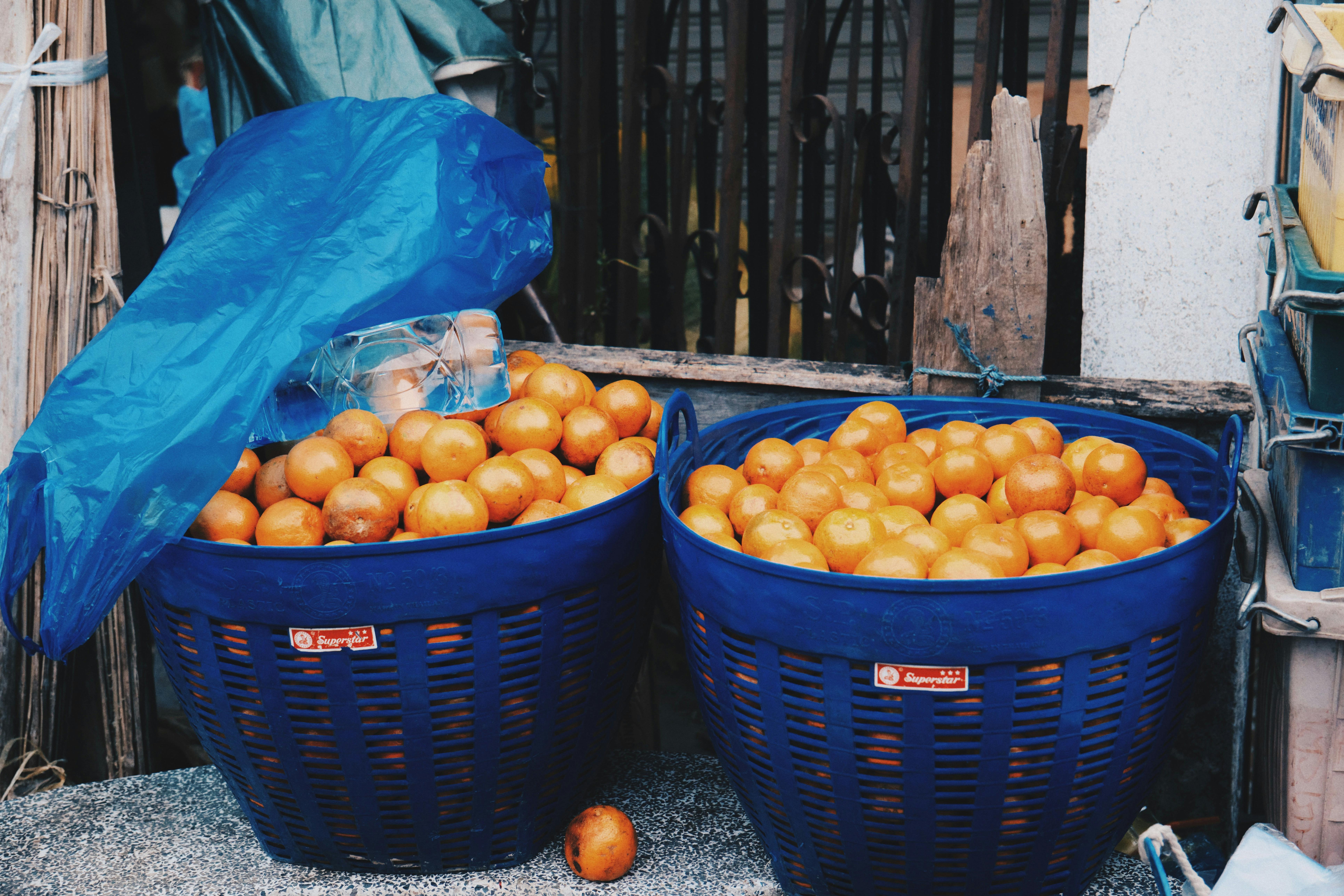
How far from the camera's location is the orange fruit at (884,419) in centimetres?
219

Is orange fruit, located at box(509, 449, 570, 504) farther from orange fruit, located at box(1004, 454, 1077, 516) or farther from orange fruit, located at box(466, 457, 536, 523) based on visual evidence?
orange fruit, located at box(1004, 454, 1077, 516)

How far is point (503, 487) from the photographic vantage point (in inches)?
76.5

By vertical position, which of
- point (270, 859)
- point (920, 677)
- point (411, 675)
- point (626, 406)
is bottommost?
point (270, 859)

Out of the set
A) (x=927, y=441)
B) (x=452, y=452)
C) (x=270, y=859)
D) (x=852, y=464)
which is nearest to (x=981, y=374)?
(x=927, y=441)

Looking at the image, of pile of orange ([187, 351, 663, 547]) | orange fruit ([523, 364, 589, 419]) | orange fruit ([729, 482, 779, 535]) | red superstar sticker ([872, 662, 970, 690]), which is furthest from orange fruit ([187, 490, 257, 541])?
red superstar sticker ([872, 662, 970, 690])

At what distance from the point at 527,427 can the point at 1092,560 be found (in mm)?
1056

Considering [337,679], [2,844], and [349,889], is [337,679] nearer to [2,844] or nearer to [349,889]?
[349,889]

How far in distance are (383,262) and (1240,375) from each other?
1927 millimetres

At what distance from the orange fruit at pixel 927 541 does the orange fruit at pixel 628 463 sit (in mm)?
515

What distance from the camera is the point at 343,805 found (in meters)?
1.95

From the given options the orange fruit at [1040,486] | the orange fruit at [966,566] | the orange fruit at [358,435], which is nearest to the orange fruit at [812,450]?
the orange fruit at [1040,486]

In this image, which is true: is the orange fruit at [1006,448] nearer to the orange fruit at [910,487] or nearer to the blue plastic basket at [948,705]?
the orange fruit at [910,487]

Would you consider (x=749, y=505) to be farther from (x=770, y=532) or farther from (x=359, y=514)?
(x=359, y=514)

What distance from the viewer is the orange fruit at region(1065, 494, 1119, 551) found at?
182cm
